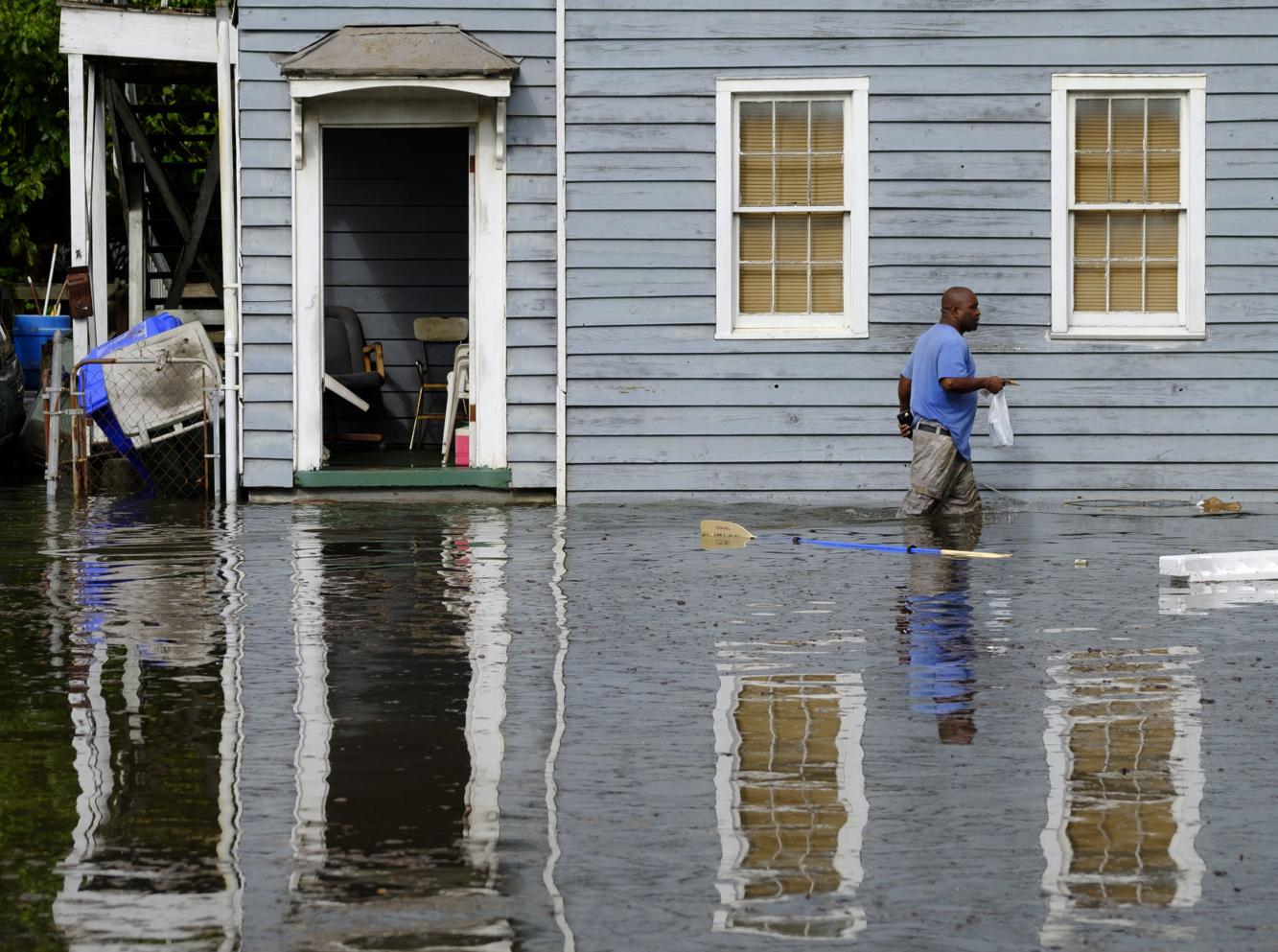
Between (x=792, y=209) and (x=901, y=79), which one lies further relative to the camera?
(x=792, y=209)

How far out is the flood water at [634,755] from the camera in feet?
15.4

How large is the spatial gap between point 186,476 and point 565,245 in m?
3.50

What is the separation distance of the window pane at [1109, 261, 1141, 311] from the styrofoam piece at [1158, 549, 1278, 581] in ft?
15.8

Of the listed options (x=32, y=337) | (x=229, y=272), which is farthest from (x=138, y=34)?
(x=32, y=337)

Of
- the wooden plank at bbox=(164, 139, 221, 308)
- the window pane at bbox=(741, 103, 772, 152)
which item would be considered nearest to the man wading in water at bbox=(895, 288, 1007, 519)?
the window pane at bbox=(741, 103, 772, 152)

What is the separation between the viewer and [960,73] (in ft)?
49.9

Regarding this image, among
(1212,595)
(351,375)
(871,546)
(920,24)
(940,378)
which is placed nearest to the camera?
(1212,595)

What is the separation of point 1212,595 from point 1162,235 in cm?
578

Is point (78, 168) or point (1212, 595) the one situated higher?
point (78, 168)

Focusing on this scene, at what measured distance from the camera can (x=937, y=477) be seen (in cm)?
1377

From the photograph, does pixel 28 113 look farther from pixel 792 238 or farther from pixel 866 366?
pixel 866 366

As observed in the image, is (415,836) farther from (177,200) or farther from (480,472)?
(177,200)

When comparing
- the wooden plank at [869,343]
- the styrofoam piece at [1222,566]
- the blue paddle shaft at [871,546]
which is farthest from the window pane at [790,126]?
the styrofoam piece at [1222,566]

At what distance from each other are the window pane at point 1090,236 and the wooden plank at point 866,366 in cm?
75
